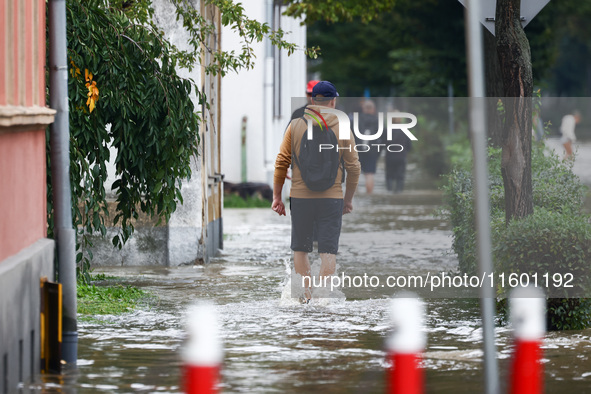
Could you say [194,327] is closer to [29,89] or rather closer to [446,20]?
[29,89]

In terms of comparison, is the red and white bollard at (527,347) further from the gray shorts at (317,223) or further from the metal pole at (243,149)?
the metal pole at (243,149)

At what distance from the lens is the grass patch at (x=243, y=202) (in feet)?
80.7

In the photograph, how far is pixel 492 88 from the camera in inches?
628

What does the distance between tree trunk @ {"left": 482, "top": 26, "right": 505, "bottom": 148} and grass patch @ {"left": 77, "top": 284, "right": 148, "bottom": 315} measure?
3.31m

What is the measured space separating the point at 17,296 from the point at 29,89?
1744 millimetres

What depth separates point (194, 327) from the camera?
4129 mm

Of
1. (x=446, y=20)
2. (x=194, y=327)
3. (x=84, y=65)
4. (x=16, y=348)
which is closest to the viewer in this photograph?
(x=194, y=327)

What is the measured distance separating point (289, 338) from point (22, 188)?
2.26 meters

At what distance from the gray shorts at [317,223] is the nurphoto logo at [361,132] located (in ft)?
1.59

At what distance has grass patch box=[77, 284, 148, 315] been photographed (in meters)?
10.3

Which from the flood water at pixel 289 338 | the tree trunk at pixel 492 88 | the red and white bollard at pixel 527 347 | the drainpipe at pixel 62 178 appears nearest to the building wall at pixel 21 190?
the drainpipe at pixel 62 178

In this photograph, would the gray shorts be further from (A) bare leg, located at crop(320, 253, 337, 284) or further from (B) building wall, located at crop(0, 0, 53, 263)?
(B) building wall, located at crop(0, 0, 53, 263)

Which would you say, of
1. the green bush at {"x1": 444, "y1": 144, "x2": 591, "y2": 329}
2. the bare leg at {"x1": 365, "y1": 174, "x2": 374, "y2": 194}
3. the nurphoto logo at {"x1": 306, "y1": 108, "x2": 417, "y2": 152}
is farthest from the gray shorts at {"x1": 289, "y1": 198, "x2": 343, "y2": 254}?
the green bush at {"x1": 444, "y1": 144, "x2": 591, "y2": 329}

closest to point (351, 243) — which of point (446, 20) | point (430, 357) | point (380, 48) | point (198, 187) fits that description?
point (198, 187)
